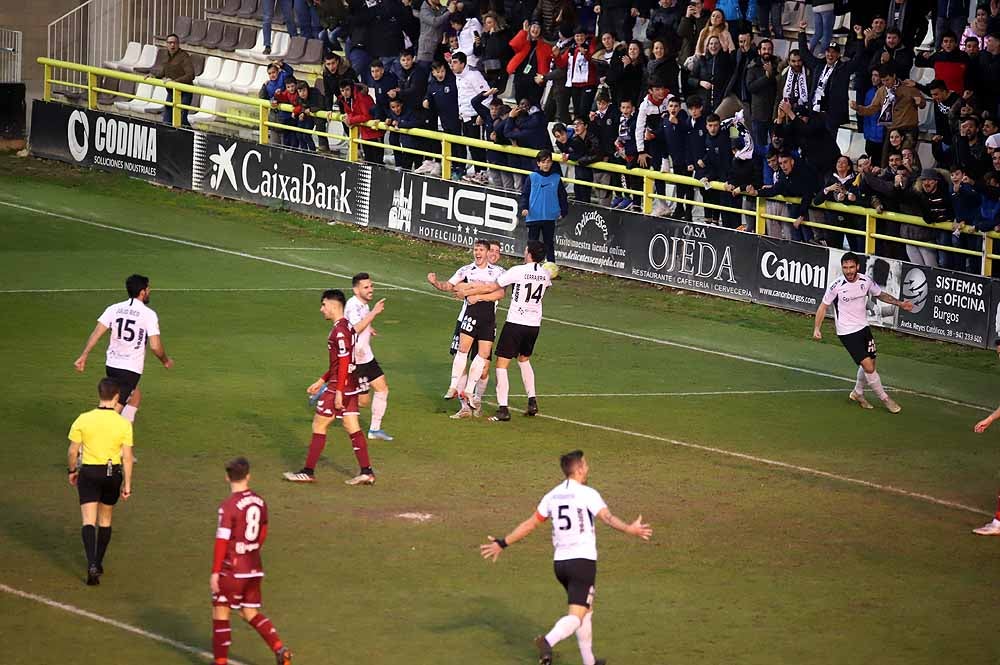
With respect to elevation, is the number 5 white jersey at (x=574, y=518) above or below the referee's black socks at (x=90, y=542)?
above

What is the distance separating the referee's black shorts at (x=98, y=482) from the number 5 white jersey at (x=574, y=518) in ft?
12.4

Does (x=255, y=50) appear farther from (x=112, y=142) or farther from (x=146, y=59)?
(x=112, y=142)

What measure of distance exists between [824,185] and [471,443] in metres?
10.9

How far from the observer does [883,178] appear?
26.4m

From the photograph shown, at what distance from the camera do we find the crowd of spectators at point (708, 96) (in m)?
26.6

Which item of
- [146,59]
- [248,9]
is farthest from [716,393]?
[146,59]

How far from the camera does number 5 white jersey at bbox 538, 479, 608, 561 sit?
11.9 metres

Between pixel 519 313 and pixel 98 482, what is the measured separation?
7.22m

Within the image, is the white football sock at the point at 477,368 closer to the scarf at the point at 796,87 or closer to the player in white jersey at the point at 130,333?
the player in white jersey at the point at 130,333

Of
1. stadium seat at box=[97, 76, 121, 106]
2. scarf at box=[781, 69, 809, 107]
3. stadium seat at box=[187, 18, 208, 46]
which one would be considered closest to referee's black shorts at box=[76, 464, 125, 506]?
scarf at box=[781, 69, 809, 107]

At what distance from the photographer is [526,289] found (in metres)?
19.5

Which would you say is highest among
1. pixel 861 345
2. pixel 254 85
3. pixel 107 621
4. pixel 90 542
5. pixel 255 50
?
pixel 255 50

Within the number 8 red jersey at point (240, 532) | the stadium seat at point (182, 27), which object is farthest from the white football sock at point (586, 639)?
the stadium seat at point (182, 27)

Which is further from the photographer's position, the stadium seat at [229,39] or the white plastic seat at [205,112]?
the stadium seat at [229,39]
